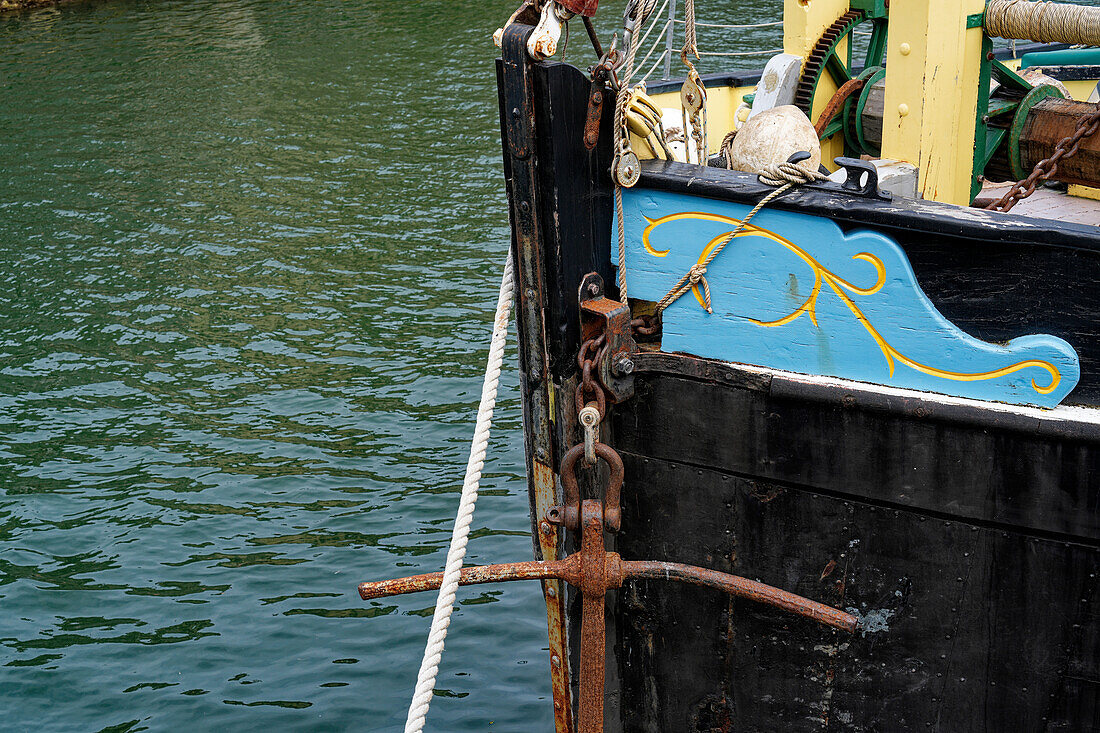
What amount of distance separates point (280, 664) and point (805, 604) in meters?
3.31

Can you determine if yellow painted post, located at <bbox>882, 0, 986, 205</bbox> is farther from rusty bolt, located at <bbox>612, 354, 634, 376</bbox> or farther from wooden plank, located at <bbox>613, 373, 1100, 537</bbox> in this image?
rusty bolt, located at <bbox>612, 354, 634, 376</bbox>

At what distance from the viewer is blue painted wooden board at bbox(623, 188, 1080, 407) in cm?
288

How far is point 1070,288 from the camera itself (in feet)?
9.04

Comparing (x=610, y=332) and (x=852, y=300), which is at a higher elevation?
(x=852, y=300)

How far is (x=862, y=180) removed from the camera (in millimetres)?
2965

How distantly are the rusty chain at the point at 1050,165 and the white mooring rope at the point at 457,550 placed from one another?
5.67 feet

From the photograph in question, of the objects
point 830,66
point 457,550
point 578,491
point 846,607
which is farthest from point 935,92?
point 457,550

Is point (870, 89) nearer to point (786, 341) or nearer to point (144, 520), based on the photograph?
point (786, 341)

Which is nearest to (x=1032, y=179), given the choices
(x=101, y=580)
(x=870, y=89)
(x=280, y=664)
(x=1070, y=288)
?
(x=1070, y=288)

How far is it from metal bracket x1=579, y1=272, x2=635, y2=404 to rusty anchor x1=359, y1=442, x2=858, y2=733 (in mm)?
231

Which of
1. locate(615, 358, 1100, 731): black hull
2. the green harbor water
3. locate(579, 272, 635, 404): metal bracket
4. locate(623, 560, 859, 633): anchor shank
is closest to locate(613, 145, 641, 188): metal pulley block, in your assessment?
locate(579, 272, 635, 404): metal bracket

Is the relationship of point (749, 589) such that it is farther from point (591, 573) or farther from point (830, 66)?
point (830, 66)

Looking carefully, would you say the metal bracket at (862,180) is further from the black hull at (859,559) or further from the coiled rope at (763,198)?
the black hull at (859,559)

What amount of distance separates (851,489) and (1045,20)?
226 centimetres
